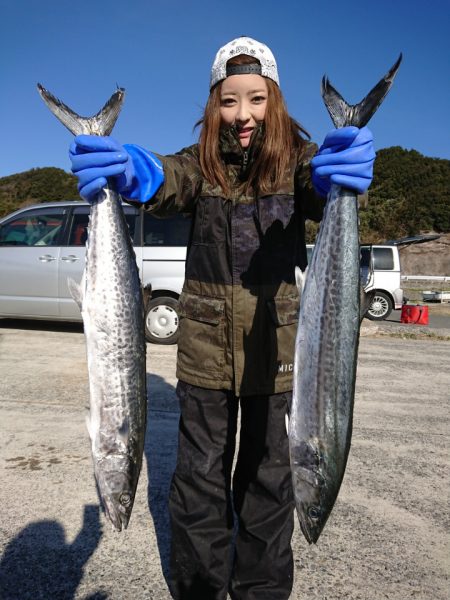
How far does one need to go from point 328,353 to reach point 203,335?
63 centimetres

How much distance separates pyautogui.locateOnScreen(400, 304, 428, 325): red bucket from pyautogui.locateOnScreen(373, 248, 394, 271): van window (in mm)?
1239

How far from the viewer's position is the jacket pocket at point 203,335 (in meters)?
→ 2.26

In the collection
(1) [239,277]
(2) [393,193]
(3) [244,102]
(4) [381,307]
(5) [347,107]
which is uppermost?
(2) [393,193]

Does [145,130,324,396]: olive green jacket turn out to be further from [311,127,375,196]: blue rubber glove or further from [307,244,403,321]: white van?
[307,244,403,321]: white van

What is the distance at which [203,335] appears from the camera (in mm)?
2287

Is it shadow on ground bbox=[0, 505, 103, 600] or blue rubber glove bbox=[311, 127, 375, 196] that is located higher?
blue rubber glove bbox=[311, 127, 375, 196]

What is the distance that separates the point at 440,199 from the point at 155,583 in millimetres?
48041

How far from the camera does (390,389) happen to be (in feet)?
19.7

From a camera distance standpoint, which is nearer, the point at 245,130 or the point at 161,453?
the point at 245,130

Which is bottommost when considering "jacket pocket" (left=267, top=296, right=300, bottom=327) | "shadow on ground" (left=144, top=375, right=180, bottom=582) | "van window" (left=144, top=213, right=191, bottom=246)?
"shadow on ground" (left=144, top=375, right=180, bottom=582)

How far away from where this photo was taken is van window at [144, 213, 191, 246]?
799cm

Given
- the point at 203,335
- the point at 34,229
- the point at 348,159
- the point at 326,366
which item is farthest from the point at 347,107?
the point at 34,229

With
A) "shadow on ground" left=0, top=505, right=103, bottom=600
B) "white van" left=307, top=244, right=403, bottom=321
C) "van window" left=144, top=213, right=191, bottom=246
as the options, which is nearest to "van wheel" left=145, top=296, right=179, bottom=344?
"van window" left=144, top=213, right=191, bottom=246

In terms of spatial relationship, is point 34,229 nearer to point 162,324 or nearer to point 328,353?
point 162,324
